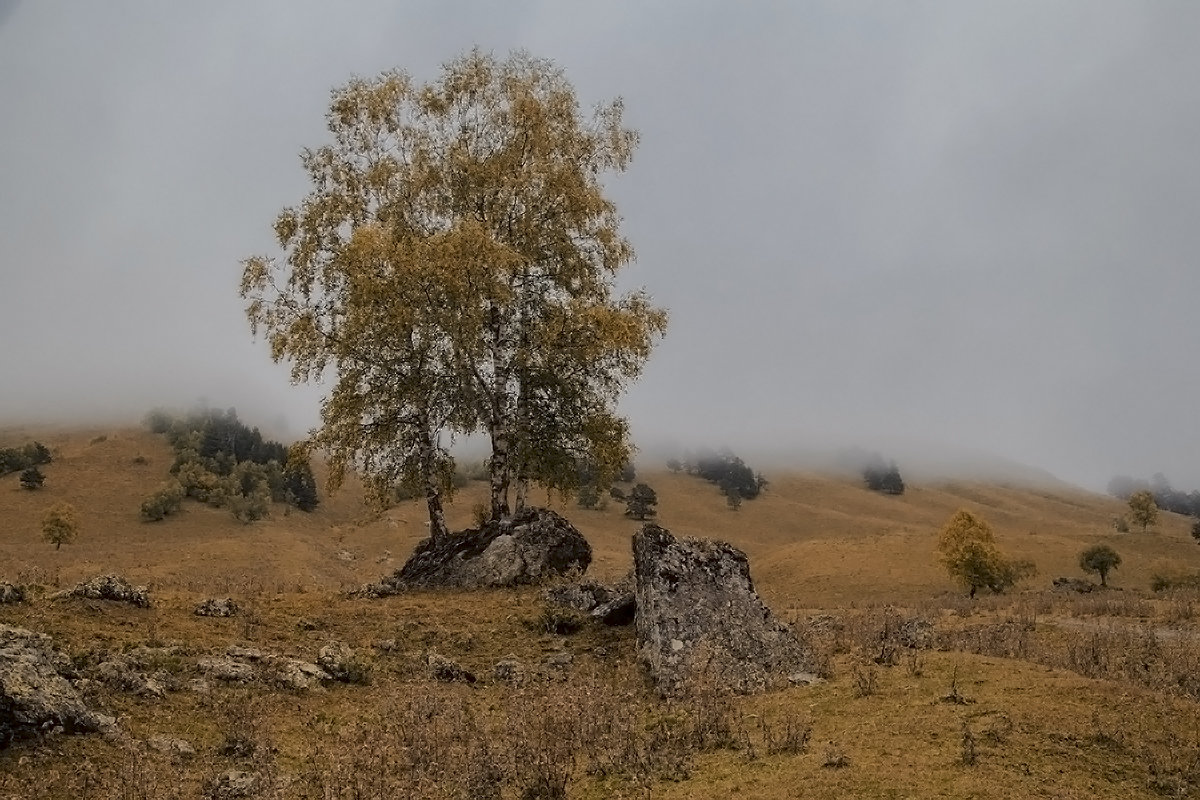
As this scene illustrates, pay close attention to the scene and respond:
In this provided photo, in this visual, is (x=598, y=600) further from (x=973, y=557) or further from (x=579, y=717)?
(x=973, y=557)

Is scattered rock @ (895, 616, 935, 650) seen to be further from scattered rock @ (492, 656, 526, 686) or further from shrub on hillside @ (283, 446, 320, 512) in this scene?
shrub on hillside @ (283, 446, 320, 512)

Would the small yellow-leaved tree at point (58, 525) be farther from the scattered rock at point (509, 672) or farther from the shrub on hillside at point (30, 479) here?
the scattered rock at point (509, 672)

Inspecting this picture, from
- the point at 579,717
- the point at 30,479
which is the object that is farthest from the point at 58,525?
the point at 579,717

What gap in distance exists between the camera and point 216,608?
586 inches

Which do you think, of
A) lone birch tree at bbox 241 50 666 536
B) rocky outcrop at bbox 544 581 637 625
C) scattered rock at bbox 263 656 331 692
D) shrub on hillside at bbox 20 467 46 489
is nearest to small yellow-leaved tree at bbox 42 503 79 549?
shrub on hillside at bbox 20 467 46 489

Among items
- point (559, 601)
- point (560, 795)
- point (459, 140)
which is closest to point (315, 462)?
point (459, 140)

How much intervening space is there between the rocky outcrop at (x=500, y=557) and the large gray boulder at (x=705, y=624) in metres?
7.35

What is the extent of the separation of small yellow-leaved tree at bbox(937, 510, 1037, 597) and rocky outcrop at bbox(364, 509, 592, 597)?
3833 cm

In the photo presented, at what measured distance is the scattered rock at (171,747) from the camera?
867 centimetres

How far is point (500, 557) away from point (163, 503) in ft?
230

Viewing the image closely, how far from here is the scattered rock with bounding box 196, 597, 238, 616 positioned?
14703 millimetres

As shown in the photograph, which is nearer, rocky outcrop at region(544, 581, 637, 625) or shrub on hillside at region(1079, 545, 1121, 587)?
rocky outcrop at region(544, 581, 637, 625)

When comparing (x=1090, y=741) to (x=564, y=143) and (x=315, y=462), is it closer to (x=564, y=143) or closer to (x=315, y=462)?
(x=564, y=143)

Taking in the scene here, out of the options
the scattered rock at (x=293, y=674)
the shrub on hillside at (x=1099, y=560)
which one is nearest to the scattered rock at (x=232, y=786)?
the scattered rock at (x=293, y=674)
